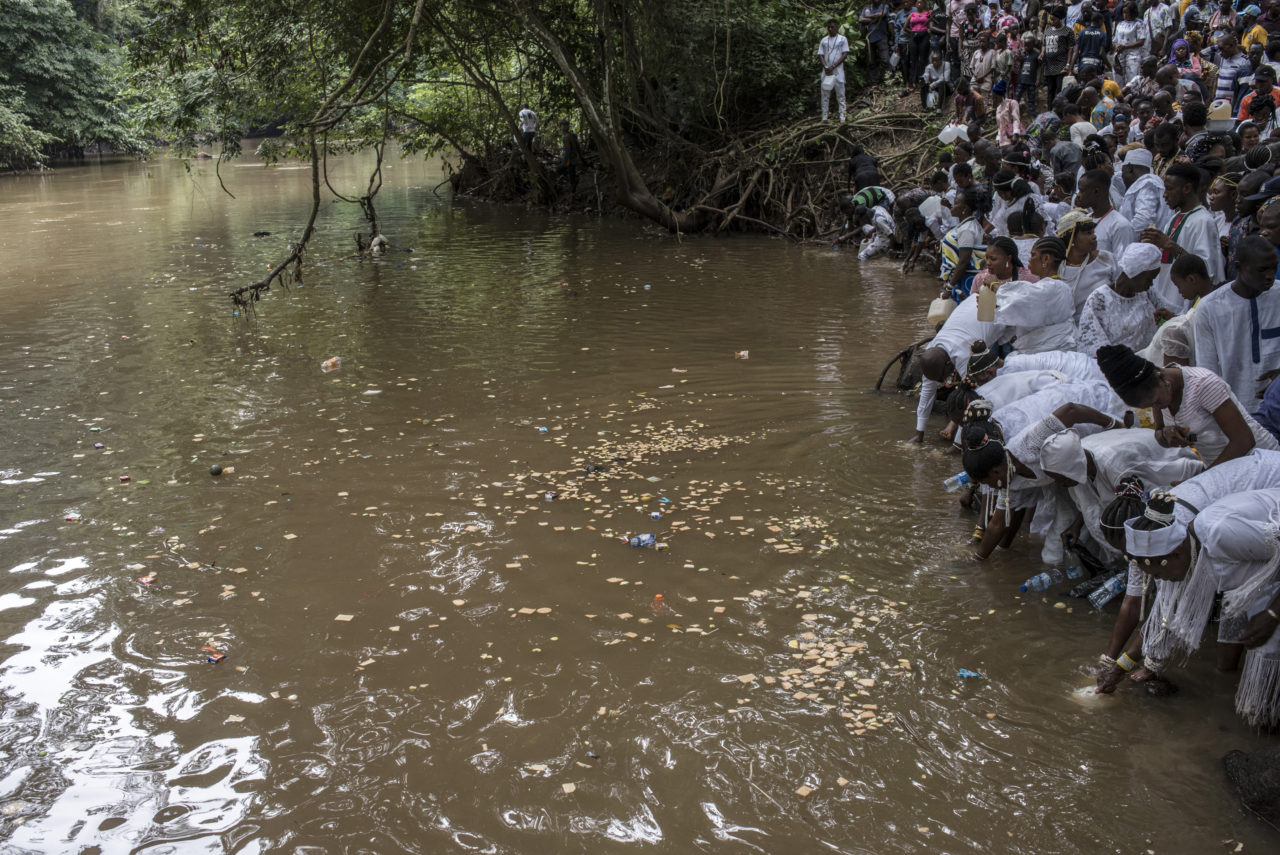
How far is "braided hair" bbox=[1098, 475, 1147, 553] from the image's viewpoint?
4.03 m

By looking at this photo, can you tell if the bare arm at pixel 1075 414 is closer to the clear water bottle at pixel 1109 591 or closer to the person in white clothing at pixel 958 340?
the clear water bottle at pixel 1109 591

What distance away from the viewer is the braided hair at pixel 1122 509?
403 cm

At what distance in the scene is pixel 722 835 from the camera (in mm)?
3598

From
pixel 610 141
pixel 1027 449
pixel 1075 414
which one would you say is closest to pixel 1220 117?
pixel 1075 414

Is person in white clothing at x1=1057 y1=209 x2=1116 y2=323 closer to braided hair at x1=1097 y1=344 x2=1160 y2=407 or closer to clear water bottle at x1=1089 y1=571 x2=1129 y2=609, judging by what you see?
clear water bottle at x1=1089 y1=571 x2=1129 y2=609

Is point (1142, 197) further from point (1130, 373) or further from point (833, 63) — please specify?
point (833, 63)

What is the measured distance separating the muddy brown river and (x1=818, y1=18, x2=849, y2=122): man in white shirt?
364 inches

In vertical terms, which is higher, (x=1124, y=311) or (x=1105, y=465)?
(x=1124, y=311)

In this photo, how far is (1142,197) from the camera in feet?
24.9

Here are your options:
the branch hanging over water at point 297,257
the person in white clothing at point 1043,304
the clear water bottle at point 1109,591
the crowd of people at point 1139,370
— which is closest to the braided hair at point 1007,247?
the crowd of people at point 1139,370

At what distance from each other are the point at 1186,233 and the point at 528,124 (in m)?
17.9

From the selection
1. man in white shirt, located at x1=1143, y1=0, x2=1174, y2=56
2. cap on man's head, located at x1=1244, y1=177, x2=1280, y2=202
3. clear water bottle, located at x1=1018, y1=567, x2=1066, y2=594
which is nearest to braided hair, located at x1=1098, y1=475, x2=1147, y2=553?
clear water bottle, located at x1=1018, y1=567, x2=1066, y2=594

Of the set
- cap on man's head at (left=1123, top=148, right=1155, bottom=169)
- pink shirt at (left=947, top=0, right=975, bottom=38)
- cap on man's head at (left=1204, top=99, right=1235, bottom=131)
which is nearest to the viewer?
cap on man's head at (left=1123, top=148, right=1155, bottom=169)

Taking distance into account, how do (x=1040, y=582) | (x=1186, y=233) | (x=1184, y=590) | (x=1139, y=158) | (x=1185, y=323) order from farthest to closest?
(x=1139, y=158)
(x=1186, y=233)
(x=1040, y=582)
(x=1185, y=323)
(x=1184, y=590)
